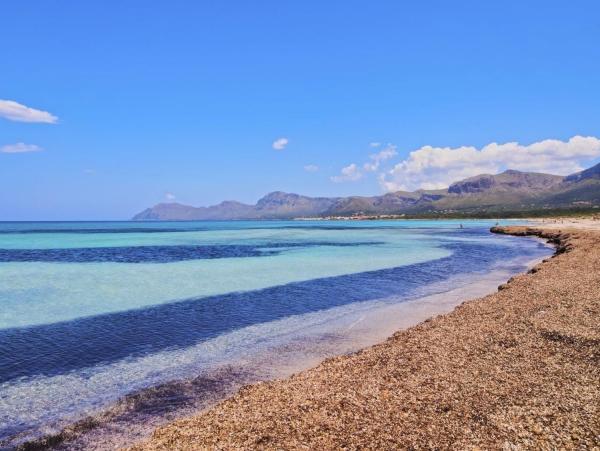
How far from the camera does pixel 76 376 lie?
1431 centimetres

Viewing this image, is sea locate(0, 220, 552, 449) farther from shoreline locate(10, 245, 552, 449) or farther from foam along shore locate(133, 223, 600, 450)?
foam along shore locate(133, 223, 600, 450)

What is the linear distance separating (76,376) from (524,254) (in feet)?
181

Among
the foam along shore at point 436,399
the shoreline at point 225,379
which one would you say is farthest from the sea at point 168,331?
the foam along shore at point 436,399

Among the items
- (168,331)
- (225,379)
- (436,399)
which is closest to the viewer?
(436,399)

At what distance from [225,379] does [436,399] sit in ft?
23.2

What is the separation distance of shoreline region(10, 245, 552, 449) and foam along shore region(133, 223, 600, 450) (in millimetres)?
1127

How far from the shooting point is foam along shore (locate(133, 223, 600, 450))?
8.55m

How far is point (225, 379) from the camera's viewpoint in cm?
1399

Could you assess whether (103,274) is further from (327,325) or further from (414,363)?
(414,363)

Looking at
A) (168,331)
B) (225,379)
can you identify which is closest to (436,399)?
(225,379)

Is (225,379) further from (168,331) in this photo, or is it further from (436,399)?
(168,331)

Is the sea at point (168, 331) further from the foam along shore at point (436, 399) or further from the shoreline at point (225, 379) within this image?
the foam along shore at point (436, 399)

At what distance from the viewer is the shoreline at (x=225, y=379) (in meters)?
10.3

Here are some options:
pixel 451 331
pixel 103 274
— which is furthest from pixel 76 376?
pixel 103 274
